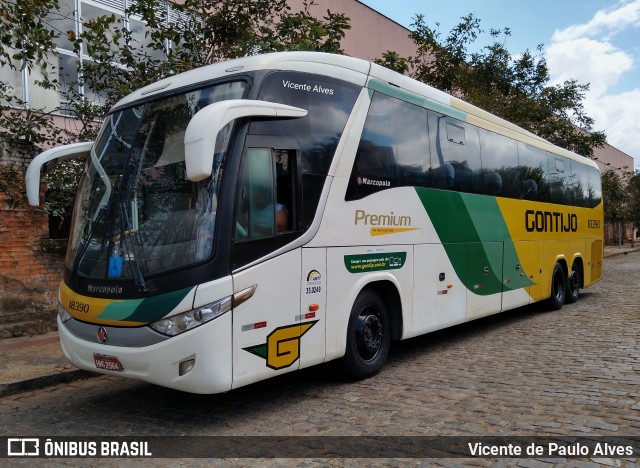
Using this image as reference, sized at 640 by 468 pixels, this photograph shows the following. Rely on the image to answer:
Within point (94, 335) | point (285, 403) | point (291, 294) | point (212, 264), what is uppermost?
point (212, 264)

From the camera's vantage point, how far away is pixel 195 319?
4598 millimetres

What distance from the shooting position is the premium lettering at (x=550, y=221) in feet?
34.6

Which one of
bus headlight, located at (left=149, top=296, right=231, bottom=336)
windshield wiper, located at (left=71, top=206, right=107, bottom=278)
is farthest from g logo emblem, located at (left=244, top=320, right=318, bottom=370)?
windshield wiper, located at (left=71, top=206, right=107, bottom=278)

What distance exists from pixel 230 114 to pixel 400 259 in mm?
3114

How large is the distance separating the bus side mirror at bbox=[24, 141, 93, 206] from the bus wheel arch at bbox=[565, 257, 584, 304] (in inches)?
421

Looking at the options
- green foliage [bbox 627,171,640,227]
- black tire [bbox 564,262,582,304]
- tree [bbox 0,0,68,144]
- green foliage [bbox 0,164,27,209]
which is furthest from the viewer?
green foliage [bbox 627,171,640,227]

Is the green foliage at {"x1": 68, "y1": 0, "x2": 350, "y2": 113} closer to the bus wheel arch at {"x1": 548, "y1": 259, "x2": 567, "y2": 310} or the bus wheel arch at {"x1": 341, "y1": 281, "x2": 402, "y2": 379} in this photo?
the bus wheel arch at {"x1": 341, "y1": 281, "x2": 402, "y2": 379}

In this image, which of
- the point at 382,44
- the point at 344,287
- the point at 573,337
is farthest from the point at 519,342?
the point at 382,44

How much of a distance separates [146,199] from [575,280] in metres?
11.3

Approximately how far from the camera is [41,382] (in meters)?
6.47

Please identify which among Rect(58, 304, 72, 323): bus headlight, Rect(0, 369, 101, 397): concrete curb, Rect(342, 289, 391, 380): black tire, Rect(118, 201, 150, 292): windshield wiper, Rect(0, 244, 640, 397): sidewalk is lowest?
Rect(0, 369, 101, 397): concrete curb

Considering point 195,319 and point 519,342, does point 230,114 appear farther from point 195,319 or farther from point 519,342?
point 519,342

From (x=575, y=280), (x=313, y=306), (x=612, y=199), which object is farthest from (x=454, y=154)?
(x=612, y=199)

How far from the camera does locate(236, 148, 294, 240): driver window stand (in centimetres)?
493
